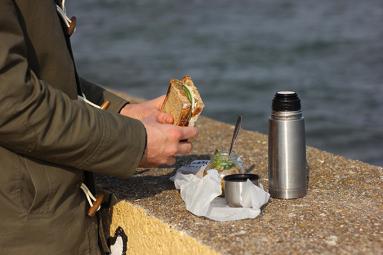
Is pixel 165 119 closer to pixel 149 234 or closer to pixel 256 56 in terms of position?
pixel 149 234

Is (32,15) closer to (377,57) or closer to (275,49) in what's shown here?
(377,57)

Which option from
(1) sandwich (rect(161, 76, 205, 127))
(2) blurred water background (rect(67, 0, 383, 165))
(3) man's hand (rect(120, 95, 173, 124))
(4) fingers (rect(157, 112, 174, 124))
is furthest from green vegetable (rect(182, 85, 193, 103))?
(2) blurred water background (rect(67, 0, 383, 165))

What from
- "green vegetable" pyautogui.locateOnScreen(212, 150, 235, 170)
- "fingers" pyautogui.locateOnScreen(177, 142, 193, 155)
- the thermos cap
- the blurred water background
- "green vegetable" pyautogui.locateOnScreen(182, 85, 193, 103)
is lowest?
the blurred water background

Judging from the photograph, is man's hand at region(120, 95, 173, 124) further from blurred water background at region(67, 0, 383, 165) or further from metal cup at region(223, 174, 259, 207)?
blurred water background at region(67, 0, 383, 165)

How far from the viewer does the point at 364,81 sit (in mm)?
11359

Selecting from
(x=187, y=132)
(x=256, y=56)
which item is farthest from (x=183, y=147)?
(x=256, y=56)

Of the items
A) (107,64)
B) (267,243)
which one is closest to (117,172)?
(267,243)

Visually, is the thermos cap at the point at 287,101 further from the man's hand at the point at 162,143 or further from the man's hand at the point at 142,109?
the man's hand at the point at 142,109

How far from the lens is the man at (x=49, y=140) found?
2377mm

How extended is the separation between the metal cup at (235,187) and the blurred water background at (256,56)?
209 inches

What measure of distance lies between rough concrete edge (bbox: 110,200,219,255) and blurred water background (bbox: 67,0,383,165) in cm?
528

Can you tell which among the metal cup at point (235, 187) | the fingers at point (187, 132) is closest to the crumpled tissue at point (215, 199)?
the metal cup at point (235, 187)

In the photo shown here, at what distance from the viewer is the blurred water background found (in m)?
9.95

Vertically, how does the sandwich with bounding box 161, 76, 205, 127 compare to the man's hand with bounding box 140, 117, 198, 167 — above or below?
above
